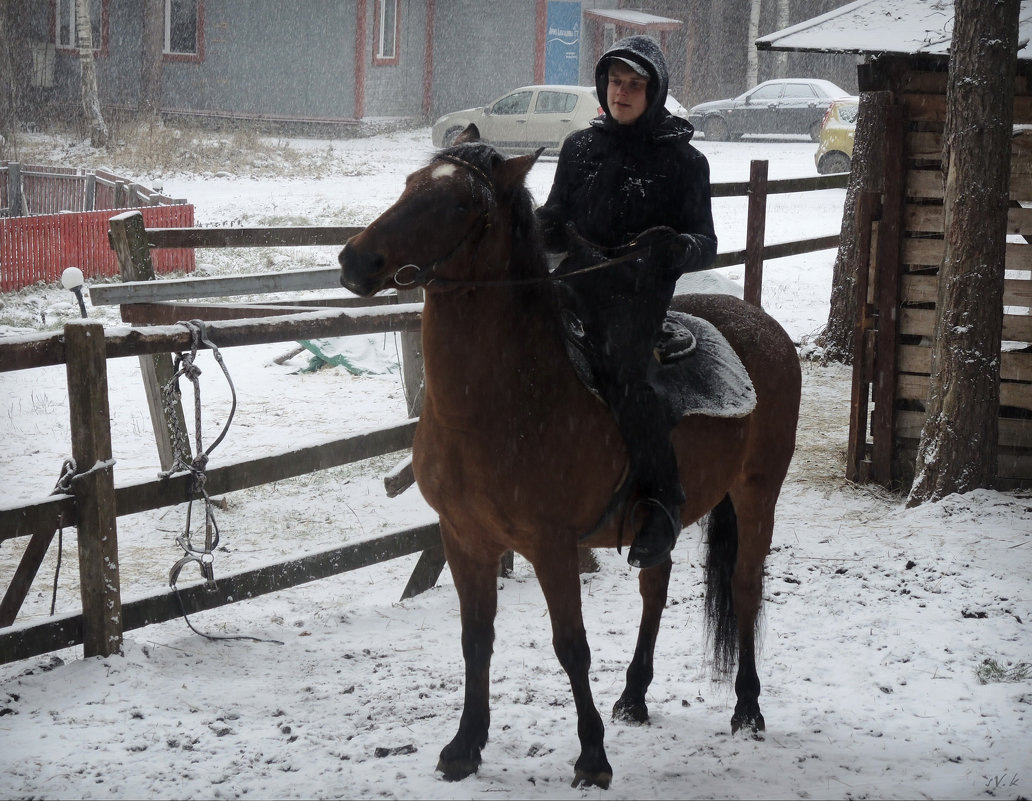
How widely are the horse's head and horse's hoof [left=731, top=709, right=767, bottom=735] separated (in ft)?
7.09

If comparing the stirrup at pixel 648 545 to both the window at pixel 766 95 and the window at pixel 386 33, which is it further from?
the window at pixel 766 95

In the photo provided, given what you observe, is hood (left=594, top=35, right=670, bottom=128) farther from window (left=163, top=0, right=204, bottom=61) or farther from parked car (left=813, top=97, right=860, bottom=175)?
window (left=163, top=0, right=204, bottom=61)

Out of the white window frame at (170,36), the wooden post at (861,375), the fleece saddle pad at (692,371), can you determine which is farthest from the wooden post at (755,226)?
the white window frame at (170,36)

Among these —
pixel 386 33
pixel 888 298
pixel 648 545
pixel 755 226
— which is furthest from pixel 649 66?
pixel 386 33

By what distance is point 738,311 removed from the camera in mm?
4445

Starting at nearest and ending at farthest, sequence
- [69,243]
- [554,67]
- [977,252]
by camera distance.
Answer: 1. [977,252]
2. [69,243]
3. [554,67]

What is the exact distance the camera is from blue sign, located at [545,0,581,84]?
33.1 metres

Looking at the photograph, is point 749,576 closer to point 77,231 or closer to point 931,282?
point 931,282

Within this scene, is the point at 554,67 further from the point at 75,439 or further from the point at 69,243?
the point at 75,439

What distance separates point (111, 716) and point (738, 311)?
10.1 feet

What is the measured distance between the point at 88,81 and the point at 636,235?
943 inches

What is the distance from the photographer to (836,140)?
2148cm

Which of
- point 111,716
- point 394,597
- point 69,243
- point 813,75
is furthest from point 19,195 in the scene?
point 813,75

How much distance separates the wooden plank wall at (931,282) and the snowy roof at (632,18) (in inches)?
1086
